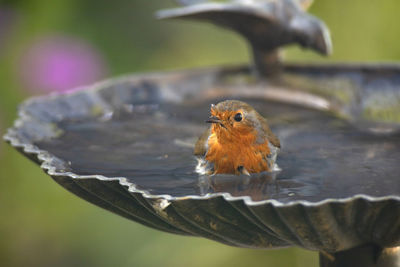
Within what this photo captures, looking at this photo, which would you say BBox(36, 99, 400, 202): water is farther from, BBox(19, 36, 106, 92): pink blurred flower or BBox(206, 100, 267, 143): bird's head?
BBox(19, 36, 106, 92): pink blurred flower

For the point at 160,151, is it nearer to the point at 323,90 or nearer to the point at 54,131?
the point at 54,131

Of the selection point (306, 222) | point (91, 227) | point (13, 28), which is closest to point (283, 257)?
point (91, 227)

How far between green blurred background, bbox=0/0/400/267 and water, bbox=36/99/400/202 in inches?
49.3

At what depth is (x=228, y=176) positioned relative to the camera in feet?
7.08

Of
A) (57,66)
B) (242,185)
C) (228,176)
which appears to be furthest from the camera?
(57,66)

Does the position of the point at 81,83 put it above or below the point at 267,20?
above

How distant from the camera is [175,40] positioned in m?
5.51

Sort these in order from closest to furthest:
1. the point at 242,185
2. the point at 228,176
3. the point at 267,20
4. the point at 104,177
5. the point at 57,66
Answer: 1. the point at 104,177
2. the point at 242,185
3. the point at 228,176
4. the point at 267,20
5. the point at 57,66

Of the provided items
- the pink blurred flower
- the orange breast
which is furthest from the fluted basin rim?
the pink blurred flower

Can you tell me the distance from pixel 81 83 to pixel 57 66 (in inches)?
7.3

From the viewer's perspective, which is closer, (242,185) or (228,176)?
(242,185)

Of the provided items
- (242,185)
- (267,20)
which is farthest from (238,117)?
(267,20)

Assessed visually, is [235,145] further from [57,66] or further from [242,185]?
[57,66]

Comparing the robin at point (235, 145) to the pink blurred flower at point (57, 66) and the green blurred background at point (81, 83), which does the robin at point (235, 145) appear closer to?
the green blurred background at point (81, 83)
